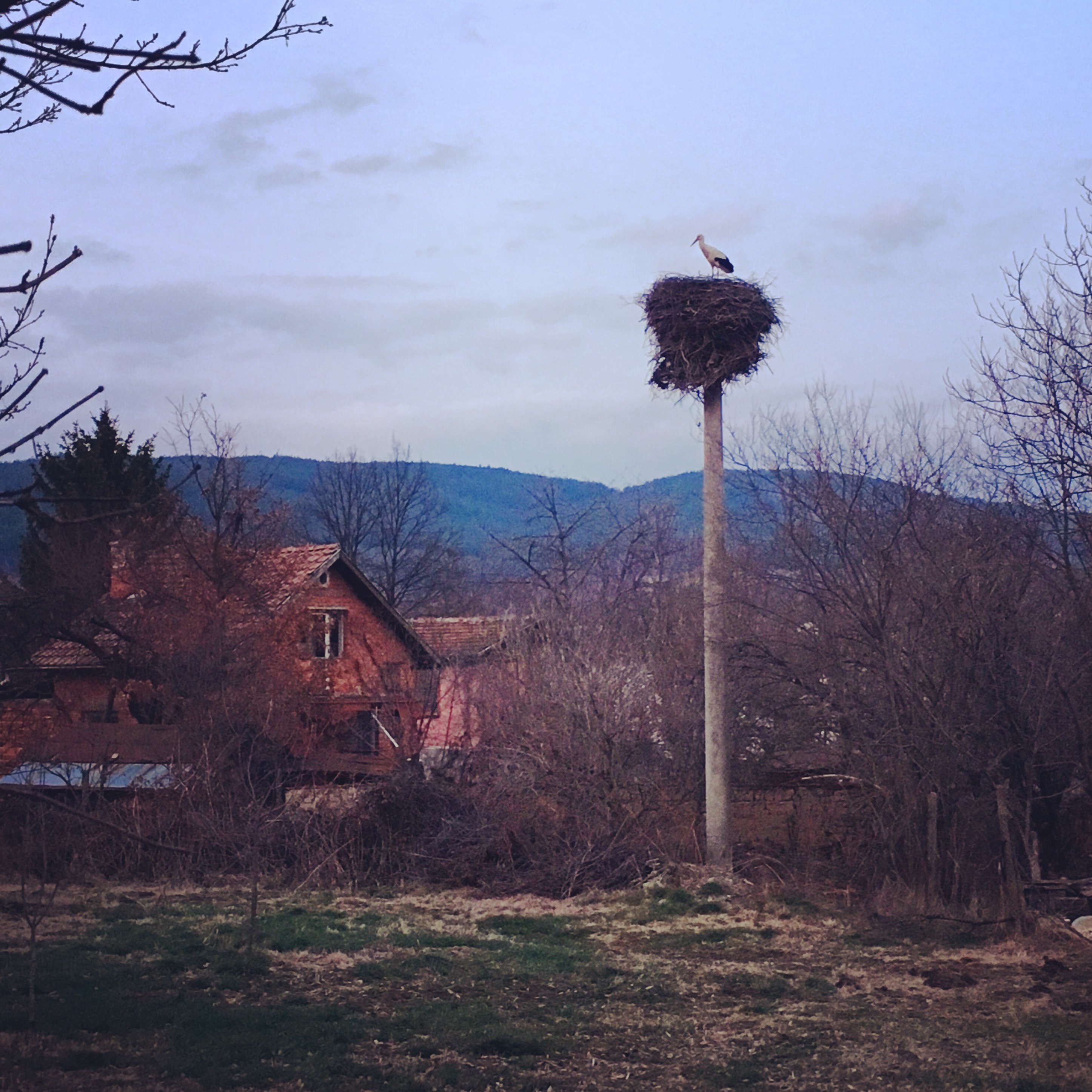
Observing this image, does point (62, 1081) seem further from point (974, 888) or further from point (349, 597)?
point (349, 597)

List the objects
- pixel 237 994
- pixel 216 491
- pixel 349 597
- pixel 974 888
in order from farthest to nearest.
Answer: pixel 349 597, pixel 216 491, pixel 974 888, pixel 237 994

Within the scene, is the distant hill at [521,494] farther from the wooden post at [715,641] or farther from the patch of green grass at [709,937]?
the patch of green grass at [709,937]

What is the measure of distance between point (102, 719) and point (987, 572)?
53.9 ft

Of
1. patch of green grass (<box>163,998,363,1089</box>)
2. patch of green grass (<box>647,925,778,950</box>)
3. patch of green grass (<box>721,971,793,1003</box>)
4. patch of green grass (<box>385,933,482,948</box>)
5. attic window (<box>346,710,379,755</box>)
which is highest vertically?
attic window (<box>346,710,379,755</box>)

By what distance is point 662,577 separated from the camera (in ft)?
104

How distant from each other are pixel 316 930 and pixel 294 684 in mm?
8928

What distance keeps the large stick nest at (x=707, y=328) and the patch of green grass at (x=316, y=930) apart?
7393mm

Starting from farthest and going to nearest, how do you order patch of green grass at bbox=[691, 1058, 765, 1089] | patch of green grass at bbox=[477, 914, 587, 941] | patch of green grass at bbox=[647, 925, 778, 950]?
1. patch of green grass at bbox=[477, 914, 587, 941]
2. patch of green grass at bbox=[647, 925, 778, 950]
3. patch of green grass at bbox=[691, 1058, 765, 1089]

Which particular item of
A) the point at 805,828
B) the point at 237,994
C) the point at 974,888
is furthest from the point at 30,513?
the point at 805,828

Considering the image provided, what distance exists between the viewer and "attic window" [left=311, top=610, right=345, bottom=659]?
23.9 m

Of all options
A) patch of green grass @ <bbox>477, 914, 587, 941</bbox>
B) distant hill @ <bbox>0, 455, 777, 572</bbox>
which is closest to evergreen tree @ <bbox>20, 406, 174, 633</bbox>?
distant hill @ <bbox>0, 455, 777, 572</bbox>

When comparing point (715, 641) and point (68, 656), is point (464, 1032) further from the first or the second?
point (68, 656)

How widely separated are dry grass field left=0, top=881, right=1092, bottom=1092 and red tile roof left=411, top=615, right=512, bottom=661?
13.8 metres

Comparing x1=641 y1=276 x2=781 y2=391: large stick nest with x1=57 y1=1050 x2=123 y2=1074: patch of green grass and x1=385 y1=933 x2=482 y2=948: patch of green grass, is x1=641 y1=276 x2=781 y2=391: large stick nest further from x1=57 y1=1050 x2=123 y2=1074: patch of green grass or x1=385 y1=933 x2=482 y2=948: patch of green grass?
x1=57 y1=1050 x2=123 y2=1074: patch of green grass
